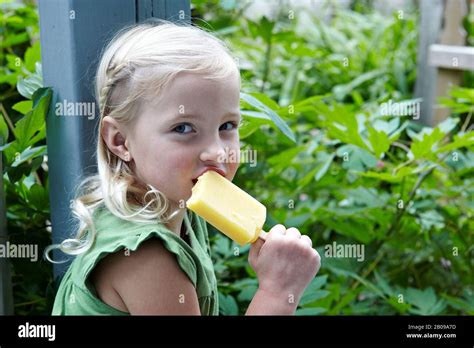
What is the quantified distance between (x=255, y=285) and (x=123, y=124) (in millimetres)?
481

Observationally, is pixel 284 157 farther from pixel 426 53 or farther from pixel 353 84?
pixel 426 53

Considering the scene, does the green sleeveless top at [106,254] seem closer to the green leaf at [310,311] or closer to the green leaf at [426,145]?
the green leaf at [310,311]

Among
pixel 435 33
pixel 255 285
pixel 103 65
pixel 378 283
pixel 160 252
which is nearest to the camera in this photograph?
pixel 160 252

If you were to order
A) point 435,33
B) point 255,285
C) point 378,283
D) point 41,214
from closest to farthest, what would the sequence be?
point 41,214 < point 255,285 < point 378,283 < point 435,33

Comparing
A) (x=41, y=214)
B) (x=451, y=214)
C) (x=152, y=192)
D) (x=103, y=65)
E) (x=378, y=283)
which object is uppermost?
(x=103, y=65)

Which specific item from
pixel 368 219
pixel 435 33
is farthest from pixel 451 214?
pixel 435 33

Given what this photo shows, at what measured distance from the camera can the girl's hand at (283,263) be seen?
977mm

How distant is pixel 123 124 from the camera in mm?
988

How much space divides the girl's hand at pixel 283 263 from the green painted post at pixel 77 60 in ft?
0.93

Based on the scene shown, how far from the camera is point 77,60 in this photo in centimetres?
107

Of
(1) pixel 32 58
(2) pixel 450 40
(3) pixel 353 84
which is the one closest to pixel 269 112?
(1) pixel 32 58

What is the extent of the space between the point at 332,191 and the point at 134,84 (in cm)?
79
